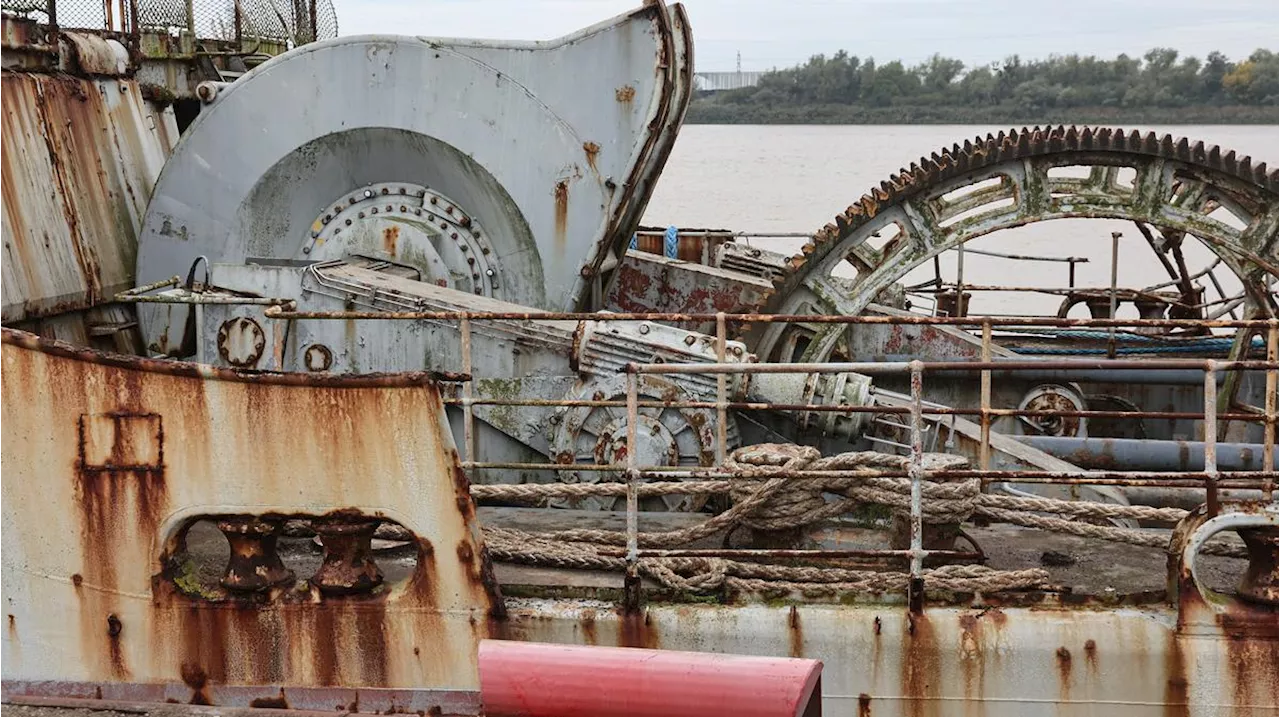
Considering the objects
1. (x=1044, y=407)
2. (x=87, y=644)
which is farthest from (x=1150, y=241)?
(x=87, y=644)

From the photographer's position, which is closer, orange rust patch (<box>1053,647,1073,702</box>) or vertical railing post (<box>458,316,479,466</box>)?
orange rust patch (<box>1053,647,1073,702</box>)

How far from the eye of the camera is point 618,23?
8305 millimetres

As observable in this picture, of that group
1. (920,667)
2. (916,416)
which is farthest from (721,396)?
(920,667)

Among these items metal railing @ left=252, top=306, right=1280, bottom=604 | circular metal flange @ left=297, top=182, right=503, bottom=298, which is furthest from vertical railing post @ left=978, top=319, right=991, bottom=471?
circular metal flange @ left=297, top=182, right=503, bottom=298

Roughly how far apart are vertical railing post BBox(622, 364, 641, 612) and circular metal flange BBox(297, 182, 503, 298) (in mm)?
2961

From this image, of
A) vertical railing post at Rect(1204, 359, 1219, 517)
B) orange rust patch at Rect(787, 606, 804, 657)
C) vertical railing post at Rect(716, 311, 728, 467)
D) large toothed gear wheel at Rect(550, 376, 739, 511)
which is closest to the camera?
vertical railing post at Rect(1204, 359, 1219, 517)

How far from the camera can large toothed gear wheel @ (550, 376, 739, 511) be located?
714 cm

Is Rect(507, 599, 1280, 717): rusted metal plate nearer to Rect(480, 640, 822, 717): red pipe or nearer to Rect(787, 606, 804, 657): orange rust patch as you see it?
Rect(787, 606, 804, 657): orange rust patch

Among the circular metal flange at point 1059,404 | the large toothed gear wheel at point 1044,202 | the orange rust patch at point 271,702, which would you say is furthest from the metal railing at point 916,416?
the circular metal flange at point 1059,404

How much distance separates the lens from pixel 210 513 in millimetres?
5852

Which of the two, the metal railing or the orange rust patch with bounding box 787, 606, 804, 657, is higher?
the metal railing

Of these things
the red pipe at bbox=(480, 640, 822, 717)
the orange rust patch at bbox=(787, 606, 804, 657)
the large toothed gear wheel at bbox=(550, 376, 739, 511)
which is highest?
the large toothed gear wheel at bbox=(550, 376, 739, 511)

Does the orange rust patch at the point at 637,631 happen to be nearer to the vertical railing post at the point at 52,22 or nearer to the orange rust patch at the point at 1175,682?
the orange rust patch at the point at 1175,682

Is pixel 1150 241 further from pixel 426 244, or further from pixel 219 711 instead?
pixel 219 711
